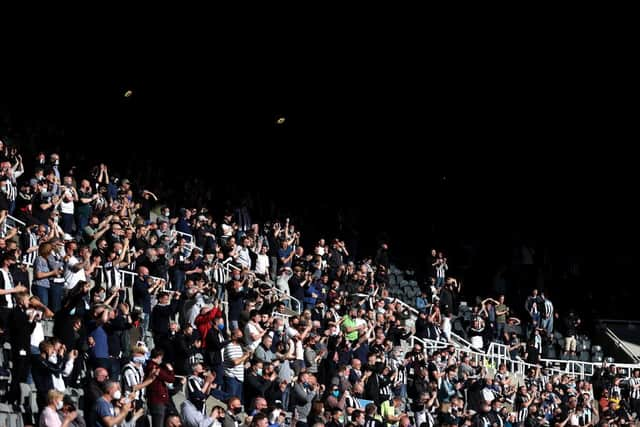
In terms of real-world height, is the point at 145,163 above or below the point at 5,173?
above

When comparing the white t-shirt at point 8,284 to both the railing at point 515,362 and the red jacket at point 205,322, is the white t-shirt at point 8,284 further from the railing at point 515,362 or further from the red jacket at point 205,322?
the railing at point 515,362

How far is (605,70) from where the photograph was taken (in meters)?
31.7

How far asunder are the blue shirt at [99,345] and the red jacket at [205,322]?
6.40 ft

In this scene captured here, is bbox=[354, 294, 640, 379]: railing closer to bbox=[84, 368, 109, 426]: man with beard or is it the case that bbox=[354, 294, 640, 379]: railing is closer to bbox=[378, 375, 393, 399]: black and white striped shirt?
bbox=[378, 375, 393, 399]: black and white striped shirt

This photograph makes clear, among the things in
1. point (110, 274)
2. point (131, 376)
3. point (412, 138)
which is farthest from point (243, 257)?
point (412, 138)

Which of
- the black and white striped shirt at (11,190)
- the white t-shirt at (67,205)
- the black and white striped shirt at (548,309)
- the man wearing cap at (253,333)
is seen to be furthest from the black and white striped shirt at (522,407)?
the black and white striped shirt at (11,190)

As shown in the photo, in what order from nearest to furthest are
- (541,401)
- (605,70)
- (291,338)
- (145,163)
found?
(291,338) < (541,401) < (145,163) < (605,70)

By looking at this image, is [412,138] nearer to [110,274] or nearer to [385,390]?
[385,390]

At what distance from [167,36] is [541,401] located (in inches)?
470

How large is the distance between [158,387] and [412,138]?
2069 cm

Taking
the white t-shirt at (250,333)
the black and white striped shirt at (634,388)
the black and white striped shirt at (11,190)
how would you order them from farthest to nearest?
the black and white striped shirt at (634,388) < the black and white striped shirt at (11,190) < the white t-shirt at (250,333)

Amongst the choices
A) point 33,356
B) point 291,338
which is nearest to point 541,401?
point 291,338

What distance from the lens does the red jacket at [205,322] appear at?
16562 millimetres

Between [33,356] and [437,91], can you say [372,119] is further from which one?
[33,356]
